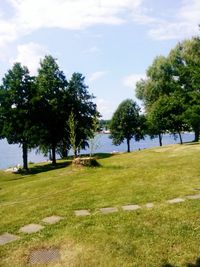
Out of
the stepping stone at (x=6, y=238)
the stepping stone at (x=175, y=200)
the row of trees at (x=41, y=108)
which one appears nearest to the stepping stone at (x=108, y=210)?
the stepping stone at (x=175, y=200)

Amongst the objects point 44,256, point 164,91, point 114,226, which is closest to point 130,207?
point 114,226

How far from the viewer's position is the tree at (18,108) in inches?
1815

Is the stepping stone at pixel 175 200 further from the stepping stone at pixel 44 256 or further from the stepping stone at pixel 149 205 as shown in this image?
the stepping stone at pixel 44 256

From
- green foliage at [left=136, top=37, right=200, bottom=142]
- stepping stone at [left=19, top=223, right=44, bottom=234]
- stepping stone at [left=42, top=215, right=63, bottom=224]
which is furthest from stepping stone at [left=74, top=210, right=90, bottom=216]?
green foliage at [left=136, top=37, right=200, bottom=142]

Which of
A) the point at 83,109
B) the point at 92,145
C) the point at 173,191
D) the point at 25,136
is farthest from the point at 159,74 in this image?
the point at 173,191

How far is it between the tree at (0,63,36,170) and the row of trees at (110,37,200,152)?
17.4 m

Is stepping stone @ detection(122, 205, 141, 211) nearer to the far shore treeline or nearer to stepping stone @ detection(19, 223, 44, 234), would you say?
stepping stone @ detection(19, 223, 44, 234)

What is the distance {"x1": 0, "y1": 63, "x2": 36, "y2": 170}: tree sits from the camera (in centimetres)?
4609

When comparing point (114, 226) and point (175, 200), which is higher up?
point (175, 200)

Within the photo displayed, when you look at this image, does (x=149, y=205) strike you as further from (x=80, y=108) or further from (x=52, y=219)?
(x=80, y=108)

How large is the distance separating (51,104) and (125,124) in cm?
2422

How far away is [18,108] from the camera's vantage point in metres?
47.4

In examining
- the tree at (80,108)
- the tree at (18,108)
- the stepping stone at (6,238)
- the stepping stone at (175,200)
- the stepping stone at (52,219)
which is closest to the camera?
the stepping stone at (6,238)

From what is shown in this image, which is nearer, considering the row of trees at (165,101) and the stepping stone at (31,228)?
the stepping stone at (31,228)
